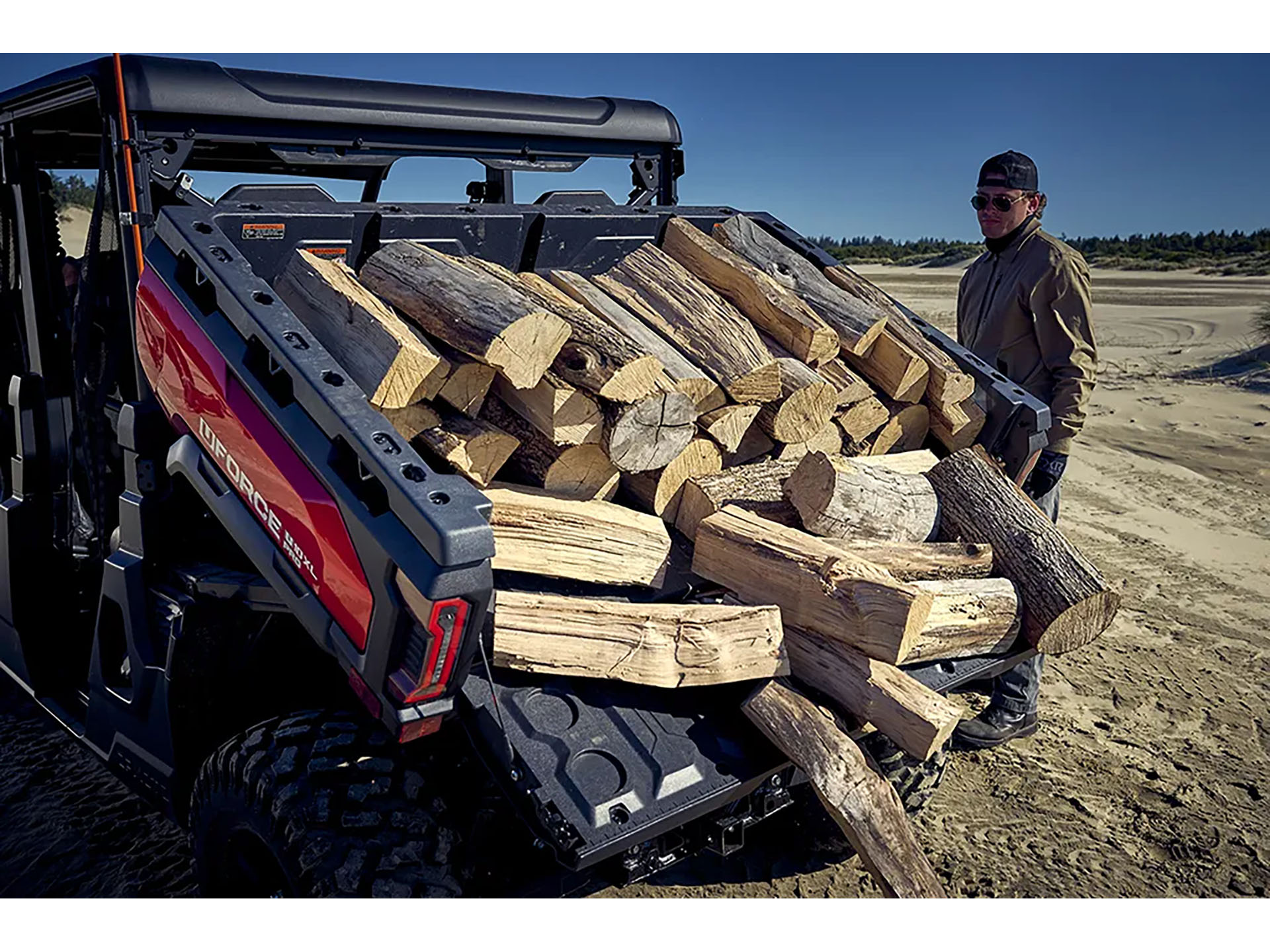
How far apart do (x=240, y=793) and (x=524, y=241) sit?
198 centimetres

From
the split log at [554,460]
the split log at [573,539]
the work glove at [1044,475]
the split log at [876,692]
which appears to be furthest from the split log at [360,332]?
the work glove at [1044,475]

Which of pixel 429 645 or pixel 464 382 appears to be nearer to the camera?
pixel 429 645

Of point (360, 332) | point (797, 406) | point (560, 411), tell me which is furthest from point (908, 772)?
point (360, 332)

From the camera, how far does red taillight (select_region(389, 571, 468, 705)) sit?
207 centimetres

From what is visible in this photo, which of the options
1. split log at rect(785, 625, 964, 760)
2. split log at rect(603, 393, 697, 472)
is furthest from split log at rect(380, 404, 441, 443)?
split log at rect(785, 625, 964, 760)

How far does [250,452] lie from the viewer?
2.46 meters

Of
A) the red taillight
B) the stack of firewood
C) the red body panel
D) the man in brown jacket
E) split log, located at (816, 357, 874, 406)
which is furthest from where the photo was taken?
the man in brown jacket

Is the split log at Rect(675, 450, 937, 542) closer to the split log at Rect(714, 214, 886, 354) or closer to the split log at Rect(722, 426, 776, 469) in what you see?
the split log at Rect(722, 426, 776, 469)

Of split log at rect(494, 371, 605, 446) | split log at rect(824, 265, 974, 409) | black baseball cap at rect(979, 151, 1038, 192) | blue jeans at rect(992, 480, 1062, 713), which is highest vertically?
black baseball cap at rect(979, 151, 1038, 192)

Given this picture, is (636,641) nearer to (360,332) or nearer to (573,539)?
(573,539)

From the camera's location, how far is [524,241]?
3.49m

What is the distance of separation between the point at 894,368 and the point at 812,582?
1209mm

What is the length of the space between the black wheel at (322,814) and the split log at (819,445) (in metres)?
1.60

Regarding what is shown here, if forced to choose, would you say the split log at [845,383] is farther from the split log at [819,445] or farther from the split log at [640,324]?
the split log at [640,324]
